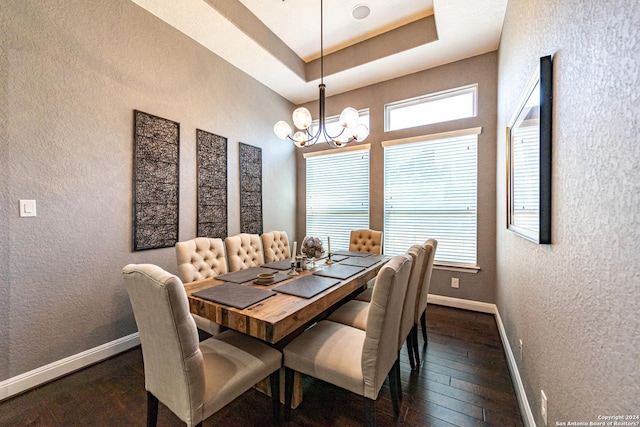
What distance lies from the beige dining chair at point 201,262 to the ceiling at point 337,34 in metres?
2.30

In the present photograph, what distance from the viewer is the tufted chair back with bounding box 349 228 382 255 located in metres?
3.32

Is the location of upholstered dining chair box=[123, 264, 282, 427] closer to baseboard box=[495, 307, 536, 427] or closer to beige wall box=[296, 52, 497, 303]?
baseboard box=[495, 307, 536, 427]

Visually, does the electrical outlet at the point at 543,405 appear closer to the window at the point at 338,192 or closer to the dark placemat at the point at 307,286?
the dark placemat at the point at 307,286

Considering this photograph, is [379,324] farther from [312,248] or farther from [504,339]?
[504,339]

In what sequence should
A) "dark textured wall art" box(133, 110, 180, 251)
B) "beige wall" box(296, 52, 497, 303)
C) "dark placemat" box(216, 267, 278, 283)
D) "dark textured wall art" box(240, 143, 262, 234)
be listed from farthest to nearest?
1. "dark textured wall art" box(240, 143, 262, 234)
2. "beige wall" box(296, 52, 497, 303)
3. "dark textured wall art" box(133, 110, 180, 251)
4. "dark placemat" box(216, 267, 278, 283)

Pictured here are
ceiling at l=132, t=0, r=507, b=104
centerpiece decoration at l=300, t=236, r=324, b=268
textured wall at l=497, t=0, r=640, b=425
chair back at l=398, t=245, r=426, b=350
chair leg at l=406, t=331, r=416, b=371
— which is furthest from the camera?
ceiling at l=132, t=0, r=507, b=104

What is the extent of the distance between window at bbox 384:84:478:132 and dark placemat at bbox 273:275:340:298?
2.83m

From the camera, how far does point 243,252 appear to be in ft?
8.75

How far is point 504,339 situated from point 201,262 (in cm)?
286

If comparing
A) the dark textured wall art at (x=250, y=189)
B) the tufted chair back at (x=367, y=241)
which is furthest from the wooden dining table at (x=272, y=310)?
the dark textured wall art at (x=250, y=189)

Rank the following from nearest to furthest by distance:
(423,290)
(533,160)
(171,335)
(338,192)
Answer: (171,335) → (533,160) → (423,290) → (338,192)

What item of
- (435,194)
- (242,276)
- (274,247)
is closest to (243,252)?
(274,247)

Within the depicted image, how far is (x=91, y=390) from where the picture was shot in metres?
1.87

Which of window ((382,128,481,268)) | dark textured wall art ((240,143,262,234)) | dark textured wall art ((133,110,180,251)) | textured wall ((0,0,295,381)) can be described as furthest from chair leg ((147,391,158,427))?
window ((382,128,481,268))
